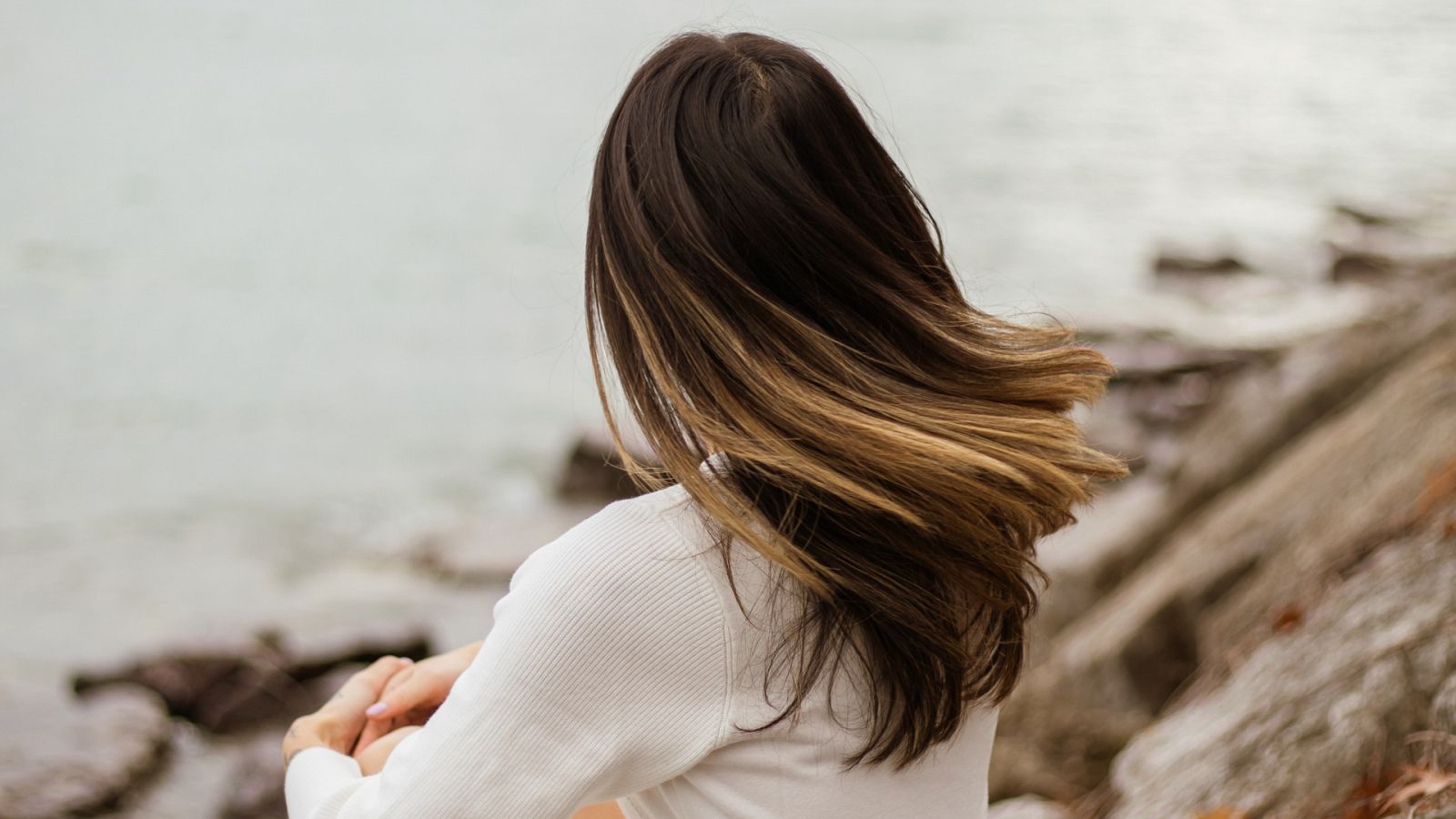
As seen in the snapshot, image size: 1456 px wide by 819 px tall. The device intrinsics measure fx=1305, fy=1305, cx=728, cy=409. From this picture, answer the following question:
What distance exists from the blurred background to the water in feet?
0.17

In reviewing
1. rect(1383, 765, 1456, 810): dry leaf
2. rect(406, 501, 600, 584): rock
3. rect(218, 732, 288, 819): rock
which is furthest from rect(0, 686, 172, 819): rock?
rect(1383, 765, 1456, 810): dry leaf

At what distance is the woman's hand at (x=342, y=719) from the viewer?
69.5 inches

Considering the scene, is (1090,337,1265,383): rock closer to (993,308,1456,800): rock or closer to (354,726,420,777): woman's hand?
(993,308,1456,800): rock

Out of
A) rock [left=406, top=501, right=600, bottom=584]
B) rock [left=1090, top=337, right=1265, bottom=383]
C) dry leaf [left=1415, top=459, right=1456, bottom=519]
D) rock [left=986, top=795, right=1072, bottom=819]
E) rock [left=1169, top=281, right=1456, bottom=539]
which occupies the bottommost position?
rock [left=1090, top=337, right=1265, bottom=383]

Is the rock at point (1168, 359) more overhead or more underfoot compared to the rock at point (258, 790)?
more underfoot

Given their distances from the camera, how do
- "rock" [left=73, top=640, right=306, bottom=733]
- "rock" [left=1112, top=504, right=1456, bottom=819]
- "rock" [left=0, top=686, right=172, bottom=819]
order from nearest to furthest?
1. "rock" [left=1112, top=504, right=1456, bottom=819]
2. "rock" [left=0, top=686, right=172, bottom=819]
3. "rock" [left=73, top=640, right=306, bottom=733]

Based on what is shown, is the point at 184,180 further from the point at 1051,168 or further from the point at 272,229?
the point at 1051,168

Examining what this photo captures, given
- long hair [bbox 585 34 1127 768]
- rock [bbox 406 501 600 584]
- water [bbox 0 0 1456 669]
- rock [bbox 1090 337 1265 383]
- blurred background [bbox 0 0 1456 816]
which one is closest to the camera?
long hair [bbox 585 34 1127 768]

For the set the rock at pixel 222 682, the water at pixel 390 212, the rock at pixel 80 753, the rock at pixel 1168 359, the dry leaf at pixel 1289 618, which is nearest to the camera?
the dry leaf at pixel 1289 618

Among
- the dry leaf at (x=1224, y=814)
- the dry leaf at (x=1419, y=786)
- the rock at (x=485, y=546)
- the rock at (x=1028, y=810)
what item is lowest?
the rock at (x=485, y=546)

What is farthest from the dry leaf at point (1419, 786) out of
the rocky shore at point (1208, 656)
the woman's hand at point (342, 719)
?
the woman's hand at point (342, 719)

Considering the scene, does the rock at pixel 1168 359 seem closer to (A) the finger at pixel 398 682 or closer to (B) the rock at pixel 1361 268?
Answer: (B) the rock at pixel 1361 268

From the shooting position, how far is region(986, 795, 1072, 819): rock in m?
2.69

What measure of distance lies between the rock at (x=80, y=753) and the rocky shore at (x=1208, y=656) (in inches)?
0.4
